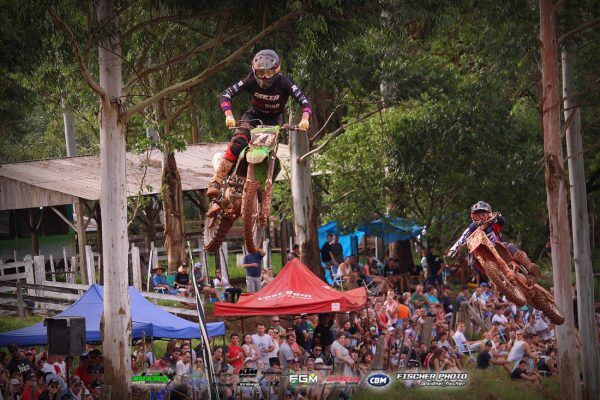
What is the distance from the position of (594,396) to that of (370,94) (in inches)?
431

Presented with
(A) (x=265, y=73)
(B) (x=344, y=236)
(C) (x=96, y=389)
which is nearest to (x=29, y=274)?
(C) (x=96, y=389)

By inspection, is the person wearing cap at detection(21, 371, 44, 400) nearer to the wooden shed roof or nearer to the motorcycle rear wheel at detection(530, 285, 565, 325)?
the motorcycle rear wheel at detection(530, 285, 565, 325)

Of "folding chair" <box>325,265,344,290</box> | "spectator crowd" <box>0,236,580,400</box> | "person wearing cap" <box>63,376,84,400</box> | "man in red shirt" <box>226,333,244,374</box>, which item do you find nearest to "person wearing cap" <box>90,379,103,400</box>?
"spectator crowd" <box>0,236,580,400</box>

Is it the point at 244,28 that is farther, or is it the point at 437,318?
the point at 437,318

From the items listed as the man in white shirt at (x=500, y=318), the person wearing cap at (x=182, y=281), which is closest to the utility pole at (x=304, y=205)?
the person wearing cap at (x=182, y=281)

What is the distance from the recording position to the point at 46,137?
178ft

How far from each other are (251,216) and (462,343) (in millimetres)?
12171

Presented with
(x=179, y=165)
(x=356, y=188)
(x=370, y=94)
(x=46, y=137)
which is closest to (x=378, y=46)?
(x=370, y=94)

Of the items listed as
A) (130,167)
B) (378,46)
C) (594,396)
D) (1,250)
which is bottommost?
(594,396)

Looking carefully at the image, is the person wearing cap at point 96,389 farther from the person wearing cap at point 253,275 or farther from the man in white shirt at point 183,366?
the person wearing cap at point 253,275

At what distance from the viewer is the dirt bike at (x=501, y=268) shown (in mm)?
15711

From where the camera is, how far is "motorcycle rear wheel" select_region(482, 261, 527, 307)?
15711 millimetres

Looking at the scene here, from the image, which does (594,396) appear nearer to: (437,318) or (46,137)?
(437,318)

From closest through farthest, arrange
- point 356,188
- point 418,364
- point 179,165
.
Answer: point 418,364 → point 356,188 → point 179,165
